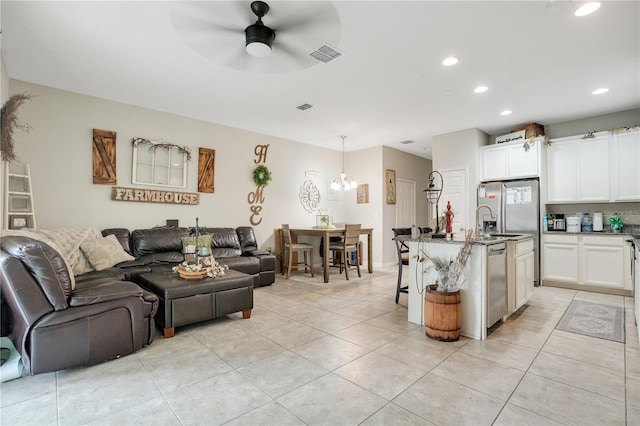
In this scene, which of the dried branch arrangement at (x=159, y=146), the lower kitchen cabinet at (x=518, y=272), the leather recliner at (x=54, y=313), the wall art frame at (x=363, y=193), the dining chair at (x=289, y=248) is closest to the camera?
the leather recliner at (x=54, y=313)

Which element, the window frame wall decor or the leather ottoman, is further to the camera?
the window frame wall decor

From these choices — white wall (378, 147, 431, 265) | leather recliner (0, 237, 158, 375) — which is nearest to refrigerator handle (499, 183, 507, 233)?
white wall (378, 147, 431, 265)

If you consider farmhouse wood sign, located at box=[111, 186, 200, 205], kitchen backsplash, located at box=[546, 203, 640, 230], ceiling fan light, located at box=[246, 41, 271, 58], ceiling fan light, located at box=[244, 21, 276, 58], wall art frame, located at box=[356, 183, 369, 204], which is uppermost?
ceiling fan light, located at box=[244, 21, 276, 58]

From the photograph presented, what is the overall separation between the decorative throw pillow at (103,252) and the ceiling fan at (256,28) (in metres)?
2.57

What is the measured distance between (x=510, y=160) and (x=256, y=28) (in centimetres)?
489

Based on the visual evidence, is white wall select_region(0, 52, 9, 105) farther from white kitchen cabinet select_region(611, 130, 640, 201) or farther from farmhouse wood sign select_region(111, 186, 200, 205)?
white kitchen cabinet select_region(611, 130, 640, 201)

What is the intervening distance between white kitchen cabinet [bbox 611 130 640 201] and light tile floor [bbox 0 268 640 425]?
7.60 ft

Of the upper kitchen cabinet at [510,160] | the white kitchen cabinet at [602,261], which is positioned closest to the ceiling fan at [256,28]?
the upper kitchen cabinet at [510,160]

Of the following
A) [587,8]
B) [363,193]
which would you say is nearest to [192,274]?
[587,8]

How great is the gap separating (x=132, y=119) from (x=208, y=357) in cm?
386

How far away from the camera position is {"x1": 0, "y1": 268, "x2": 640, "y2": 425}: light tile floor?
1707 millimetres

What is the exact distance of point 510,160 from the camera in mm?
5363

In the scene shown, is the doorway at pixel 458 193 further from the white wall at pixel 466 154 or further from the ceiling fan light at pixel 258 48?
the ceiling fan light at pixel 258 48

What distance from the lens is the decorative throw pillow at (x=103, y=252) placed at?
11.6 ft
